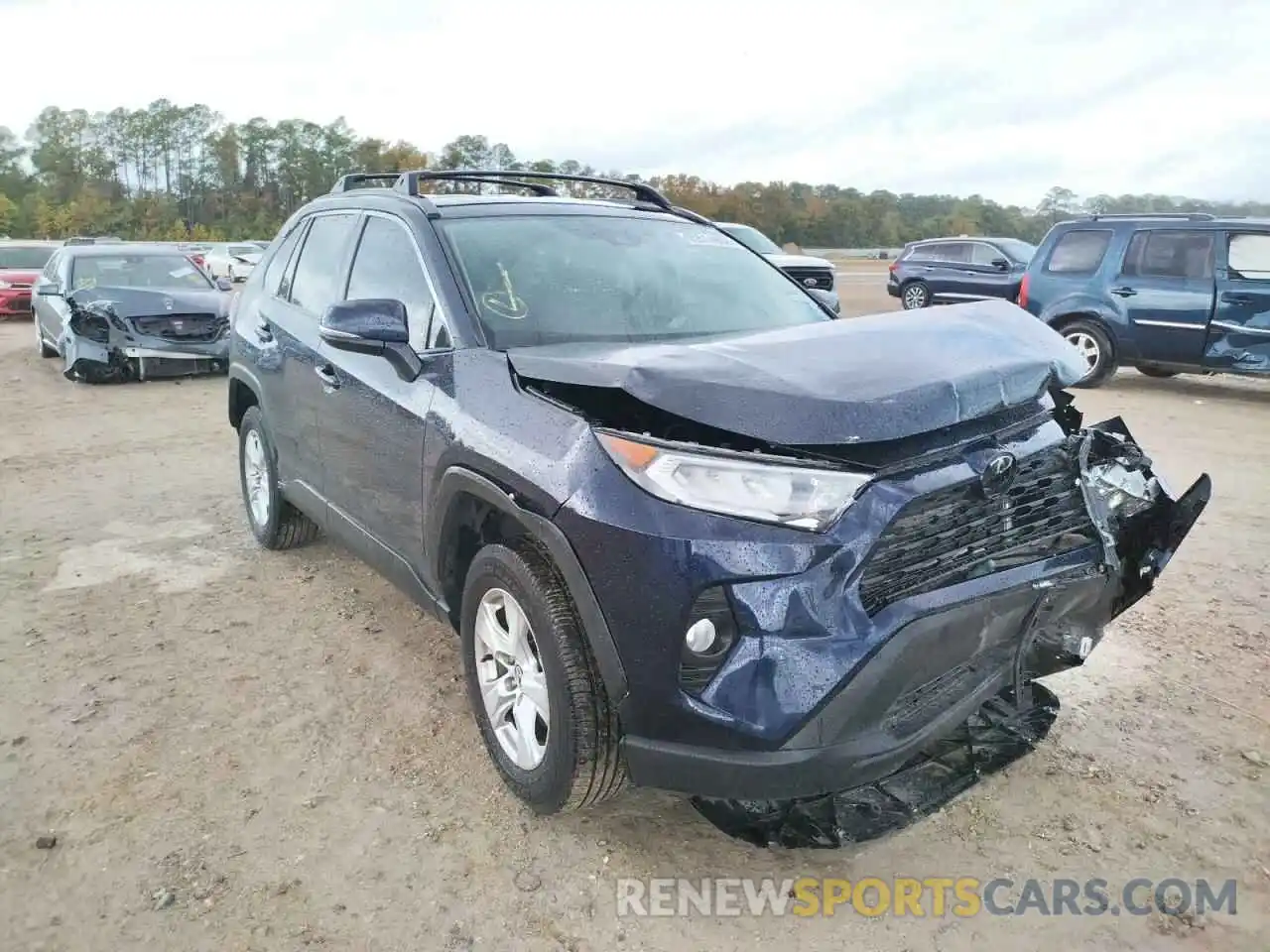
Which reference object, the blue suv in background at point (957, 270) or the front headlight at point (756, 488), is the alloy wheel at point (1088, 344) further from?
the front headlight at point (756, 488)

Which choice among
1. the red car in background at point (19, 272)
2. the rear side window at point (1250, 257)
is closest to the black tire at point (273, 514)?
the rear side window at point (1250, 257)

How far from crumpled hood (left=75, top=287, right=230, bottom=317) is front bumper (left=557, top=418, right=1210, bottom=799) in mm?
10296

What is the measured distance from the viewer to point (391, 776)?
3.15 meters

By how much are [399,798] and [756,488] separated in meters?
1.57

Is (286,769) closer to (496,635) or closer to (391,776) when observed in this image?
(391,776)

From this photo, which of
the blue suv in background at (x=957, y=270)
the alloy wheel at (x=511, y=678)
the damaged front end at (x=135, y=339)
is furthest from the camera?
the blue suv in background at (x=957, y=270)

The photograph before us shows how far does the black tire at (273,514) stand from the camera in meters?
4.95

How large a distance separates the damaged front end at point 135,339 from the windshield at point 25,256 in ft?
34.5

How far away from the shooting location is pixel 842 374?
2.52m

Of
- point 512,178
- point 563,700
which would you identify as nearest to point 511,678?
point 563,700

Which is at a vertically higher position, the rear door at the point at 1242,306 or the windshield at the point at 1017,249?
the windshield at the point at 1017,249

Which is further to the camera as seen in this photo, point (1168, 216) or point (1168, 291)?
point (1168, 216)

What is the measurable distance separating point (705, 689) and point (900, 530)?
605mm

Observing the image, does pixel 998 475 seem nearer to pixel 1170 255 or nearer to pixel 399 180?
pixel 399 180
